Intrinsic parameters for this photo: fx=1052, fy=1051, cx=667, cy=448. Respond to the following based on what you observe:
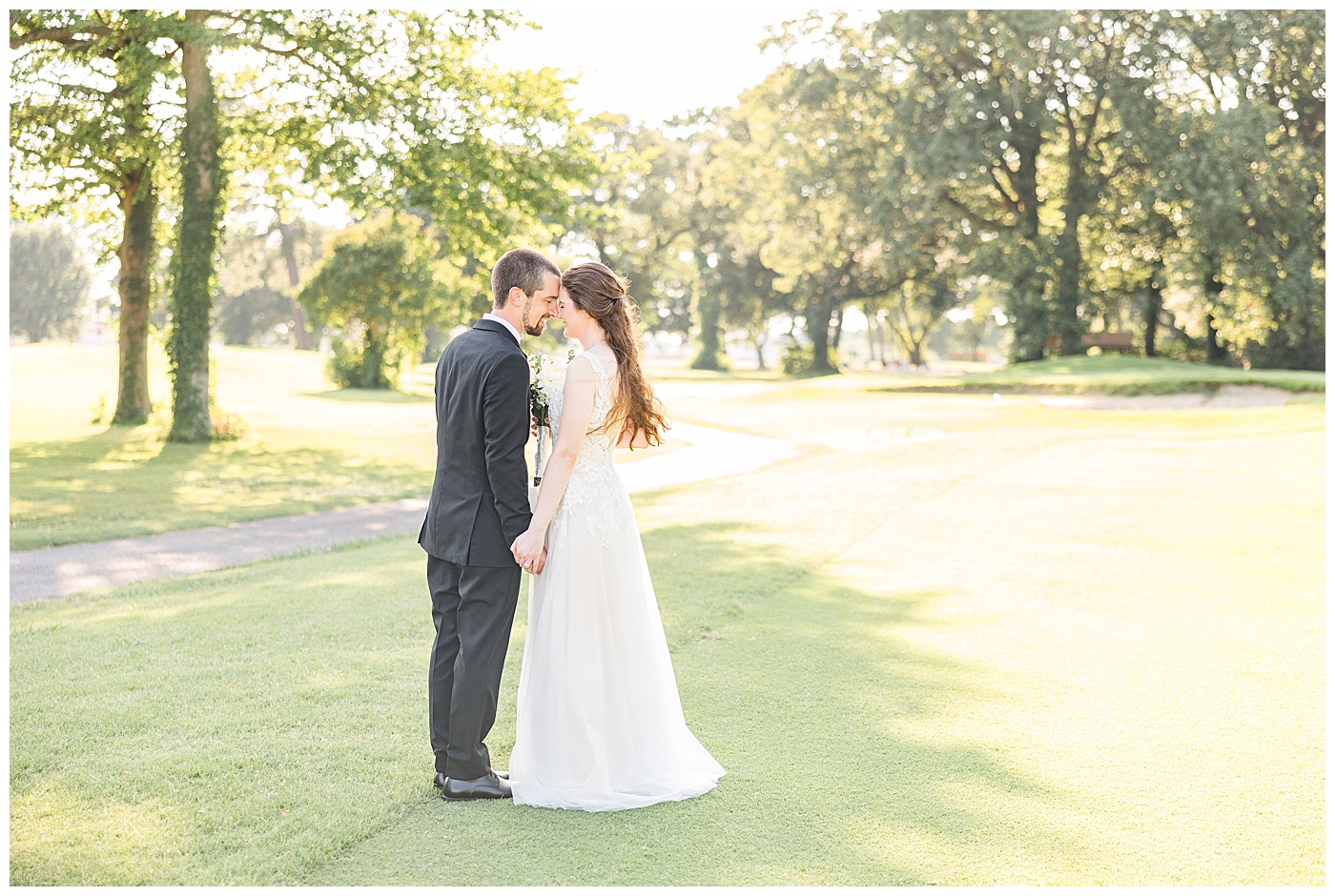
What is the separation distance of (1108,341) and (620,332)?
157 ft

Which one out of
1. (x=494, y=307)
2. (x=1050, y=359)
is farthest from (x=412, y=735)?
(x=1050, y=359)

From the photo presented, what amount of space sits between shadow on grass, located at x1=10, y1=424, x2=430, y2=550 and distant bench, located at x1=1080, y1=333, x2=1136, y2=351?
37650 millimetres

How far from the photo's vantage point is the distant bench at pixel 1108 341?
47188mm

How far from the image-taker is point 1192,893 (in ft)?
11.8

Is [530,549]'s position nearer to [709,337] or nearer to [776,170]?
[776,170]

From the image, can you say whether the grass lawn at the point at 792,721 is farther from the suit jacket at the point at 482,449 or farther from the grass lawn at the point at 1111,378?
the grass lawn at the point at 1111,378

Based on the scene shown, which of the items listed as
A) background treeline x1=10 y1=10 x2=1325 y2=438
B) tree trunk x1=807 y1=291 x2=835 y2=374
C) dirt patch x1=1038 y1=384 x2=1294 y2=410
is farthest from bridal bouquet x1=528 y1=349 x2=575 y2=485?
tree trunk x1=807 y1=291 x2=835 y2=374

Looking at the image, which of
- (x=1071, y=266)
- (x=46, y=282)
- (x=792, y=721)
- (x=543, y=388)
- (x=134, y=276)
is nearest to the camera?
(x=543, y=388)

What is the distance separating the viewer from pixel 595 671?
4.44 metres

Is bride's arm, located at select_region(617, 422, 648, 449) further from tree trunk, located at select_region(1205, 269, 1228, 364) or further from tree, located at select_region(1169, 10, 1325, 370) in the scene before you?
tree trunk, located at select_region(1205, 269, 1228, 364)

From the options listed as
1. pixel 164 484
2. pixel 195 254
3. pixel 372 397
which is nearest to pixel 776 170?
pixel 372 397

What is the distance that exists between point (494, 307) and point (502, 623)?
1.31m

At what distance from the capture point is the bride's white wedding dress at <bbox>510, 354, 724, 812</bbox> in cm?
439

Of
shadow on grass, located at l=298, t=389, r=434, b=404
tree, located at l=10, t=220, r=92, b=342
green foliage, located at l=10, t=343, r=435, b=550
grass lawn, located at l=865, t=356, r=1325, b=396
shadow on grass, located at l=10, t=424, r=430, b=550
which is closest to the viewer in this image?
shadow on grass, located at l=10, t=424, r=430, b=550
